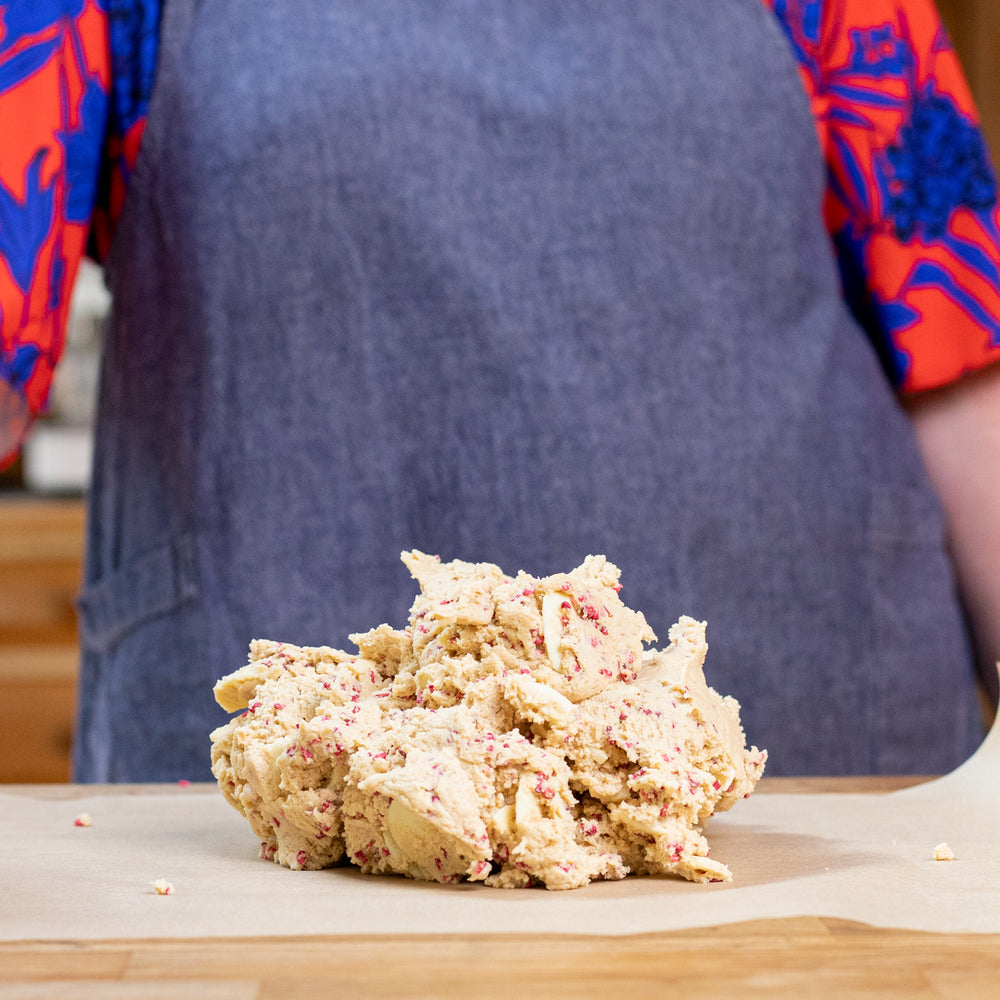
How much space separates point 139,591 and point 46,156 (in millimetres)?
342

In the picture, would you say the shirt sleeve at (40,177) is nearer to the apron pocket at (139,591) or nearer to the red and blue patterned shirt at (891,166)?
the red and blue patterned shirt at (891,166)

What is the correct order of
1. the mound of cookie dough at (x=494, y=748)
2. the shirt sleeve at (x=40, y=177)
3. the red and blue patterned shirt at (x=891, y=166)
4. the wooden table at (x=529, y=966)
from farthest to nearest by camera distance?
1. the red and blue patterned shirt at (x=891, y=166)
2. the shirt sleeve at (x=40, y=177)
3. the mound of cookie dough at (x=494, y=748)
4. the wooden table at (x=529, y=966)

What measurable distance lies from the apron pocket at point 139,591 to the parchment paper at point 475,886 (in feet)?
0.86

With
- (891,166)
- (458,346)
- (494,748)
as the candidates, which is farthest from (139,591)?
(891,166)

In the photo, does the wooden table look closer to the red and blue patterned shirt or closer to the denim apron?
the denim apron

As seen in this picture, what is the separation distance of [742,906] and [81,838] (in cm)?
36

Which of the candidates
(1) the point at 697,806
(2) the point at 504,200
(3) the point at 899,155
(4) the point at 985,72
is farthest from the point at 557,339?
(4) the point at 985,72

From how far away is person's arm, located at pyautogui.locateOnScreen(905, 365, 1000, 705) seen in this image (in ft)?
3.47

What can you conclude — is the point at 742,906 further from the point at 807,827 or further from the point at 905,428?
the point at 905,428

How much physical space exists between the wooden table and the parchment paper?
0.04 ft

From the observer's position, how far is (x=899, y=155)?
1070mm

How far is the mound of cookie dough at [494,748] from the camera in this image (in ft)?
1.84

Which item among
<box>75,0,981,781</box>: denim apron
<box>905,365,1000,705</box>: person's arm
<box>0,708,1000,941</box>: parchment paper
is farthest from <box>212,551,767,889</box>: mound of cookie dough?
<box>905,365,1000,705</box>: person's arm

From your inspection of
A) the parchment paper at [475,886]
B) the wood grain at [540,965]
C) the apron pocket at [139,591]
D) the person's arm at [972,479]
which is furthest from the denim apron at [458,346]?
the wood grain at [540,965]
